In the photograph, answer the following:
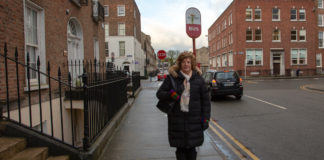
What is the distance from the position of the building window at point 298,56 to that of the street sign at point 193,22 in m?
35.6

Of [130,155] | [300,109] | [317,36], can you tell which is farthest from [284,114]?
[317,36]

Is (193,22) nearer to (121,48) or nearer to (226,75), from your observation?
(226,75)

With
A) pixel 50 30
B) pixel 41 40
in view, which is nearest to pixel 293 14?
pixel 50 30

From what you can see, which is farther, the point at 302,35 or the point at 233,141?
the point at 302,35

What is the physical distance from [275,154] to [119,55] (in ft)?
103

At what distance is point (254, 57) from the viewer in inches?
1375

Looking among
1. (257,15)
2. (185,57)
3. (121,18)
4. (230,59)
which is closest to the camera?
(185,57)

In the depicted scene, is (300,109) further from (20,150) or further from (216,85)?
(20,150)

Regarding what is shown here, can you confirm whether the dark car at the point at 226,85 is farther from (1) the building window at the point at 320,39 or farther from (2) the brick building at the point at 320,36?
(1) the building window at the point at 320,39

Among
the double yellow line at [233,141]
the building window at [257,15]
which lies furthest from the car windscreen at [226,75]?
the building window at [257,15]

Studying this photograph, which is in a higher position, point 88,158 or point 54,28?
point 54,28

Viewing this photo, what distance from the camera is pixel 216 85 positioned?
1141 cm

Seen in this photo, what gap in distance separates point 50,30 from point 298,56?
38.1 m

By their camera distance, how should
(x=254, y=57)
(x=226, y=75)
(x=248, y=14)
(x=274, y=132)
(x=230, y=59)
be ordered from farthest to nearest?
(x=230, y=59) < (x=248, y=14) < (x=254, y=57) < (x=226, y=75) < (x=274, y=132)
